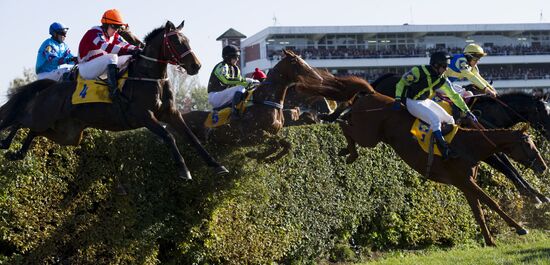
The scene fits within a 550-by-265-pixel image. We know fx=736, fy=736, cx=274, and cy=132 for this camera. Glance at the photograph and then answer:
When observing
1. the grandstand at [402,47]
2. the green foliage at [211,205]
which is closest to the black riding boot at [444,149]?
the green foliage at [211,205]

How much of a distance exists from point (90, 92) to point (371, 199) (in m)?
5.29

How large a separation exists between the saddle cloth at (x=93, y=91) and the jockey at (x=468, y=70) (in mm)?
5501

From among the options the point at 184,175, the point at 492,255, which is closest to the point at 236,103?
the point at 184,175

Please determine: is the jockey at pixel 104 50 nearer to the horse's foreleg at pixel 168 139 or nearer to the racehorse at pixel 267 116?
the horse's foreleg at pixel 168 139

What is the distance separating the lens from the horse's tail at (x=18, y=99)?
8.78 m

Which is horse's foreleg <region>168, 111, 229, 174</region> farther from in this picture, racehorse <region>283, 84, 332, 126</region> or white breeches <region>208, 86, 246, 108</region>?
racehorse <region>283, 84, 332, 126</region>

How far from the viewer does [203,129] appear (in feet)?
33.0

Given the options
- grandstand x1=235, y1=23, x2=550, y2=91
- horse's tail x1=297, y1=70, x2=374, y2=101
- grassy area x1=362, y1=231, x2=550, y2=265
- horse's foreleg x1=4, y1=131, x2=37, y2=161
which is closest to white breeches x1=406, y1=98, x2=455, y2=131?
horse's tail x1=297, y1=70, x2=374, y2=101

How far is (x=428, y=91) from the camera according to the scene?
1018 cm

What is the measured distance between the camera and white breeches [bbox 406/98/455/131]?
979 cm

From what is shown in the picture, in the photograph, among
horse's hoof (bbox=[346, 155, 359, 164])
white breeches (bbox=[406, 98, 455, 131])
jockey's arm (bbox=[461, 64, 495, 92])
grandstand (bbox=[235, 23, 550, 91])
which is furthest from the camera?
grandstand (bbox=[235, 23, 550, 91])

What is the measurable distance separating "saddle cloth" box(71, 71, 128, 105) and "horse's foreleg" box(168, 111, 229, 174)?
720 millimetres

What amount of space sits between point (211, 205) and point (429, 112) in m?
3.17

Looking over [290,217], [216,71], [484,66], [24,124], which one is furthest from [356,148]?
[484,66]
